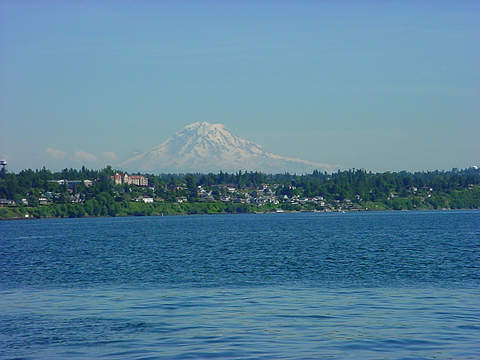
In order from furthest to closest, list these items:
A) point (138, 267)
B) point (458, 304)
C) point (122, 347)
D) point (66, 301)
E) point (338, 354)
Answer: point (138, 267), point (66, 301), point (458, 304), point (122, 347), point (338, 354)

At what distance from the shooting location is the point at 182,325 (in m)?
33.3

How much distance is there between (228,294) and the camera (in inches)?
1705

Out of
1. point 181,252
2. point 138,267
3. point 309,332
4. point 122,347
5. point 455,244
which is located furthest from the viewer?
point 455,244

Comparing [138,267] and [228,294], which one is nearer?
[228,294]

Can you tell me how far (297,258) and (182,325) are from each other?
3693 cm

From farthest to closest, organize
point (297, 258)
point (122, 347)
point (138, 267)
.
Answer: point (297, 258)
point (138, 267)
point (122, 347)

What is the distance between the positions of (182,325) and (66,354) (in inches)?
262

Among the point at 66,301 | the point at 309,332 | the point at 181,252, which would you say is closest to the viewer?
the point at 309,332

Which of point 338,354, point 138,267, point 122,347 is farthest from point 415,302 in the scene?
point 138,267

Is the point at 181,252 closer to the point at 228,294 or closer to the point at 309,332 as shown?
the point at 228,294

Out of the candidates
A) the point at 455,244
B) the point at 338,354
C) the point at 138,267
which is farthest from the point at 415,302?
the point at 455,244

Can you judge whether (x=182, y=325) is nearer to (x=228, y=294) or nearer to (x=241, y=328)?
(x=241, y=328)

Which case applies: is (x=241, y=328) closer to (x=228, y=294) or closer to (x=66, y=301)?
(x=228, y=294)

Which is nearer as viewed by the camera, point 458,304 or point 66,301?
point 458,304
